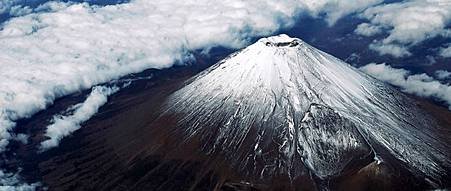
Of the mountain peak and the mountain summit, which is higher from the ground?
the mountain peak

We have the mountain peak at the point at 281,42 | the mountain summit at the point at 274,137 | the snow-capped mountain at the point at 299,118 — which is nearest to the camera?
the mountain summit at the point at 274,137

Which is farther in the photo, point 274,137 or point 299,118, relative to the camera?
point 299,118

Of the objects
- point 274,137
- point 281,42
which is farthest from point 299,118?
point 281,42

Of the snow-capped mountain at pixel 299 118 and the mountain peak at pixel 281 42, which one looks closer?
the snow-capped mountain at pixel 299 118

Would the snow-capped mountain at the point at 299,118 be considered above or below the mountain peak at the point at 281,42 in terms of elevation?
below

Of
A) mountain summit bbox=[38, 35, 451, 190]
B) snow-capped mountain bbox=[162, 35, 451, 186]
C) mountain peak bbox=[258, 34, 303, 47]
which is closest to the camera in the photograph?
mountain summit bbox=[38, 35, 451, 190]

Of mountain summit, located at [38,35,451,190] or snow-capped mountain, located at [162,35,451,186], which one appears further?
snow-capped mountain, located at [162,35,451,186]

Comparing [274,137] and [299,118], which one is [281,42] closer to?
[299,118]

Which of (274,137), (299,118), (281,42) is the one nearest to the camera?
(274,137)

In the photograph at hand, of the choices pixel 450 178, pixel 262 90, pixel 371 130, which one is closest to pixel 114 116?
pixel 262 90

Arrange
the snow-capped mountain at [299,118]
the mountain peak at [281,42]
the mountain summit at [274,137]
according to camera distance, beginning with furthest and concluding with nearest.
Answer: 1. the mountain peak at [281,42]
2. the snow-capped mountain at [299,118]
3. the mountain summit at [274,137]
